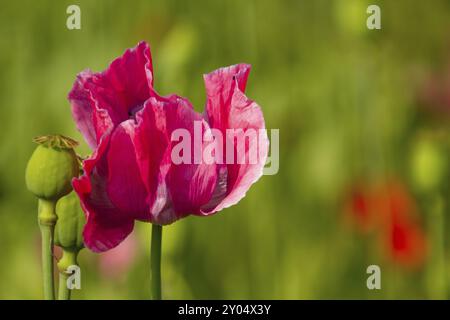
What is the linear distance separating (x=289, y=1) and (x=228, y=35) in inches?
3.9

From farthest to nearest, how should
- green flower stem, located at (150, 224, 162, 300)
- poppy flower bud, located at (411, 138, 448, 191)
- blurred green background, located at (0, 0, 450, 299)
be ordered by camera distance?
blurred green background, located at (0, 0, 450, 299), poppy flower bud, located at (411, 138, 448, 191), green flower stem, located at (150, 224, 162, 300)

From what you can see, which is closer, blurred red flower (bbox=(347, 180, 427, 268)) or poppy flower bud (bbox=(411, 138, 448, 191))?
poppy flower bud (bbox=(411, 138, 448, 191))

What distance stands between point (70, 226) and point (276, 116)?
534 millimetres

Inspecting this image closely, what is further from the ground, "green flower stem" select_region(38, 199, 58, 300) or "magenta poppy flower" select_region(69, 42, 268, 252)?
"magenta poppy flower" select_region(69, 42, 268, 252)

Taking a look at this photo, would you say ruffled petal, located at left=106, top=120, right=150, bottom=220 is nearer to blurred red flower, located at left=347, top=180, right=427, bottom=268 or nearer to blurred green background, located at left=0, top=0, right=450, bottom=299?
blurred green background, located at left=0, top=0, right=450, bottom=299

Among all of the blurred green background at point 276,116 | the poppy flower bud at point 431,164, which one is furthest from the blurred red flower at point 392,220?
the poppy flower bud at point 431,164

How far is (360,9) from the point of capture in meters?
0.88

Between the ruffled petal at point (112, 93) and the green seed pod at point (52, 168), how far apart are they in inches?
0.7

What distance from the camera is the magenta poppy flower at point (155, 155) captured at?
0.47 metres

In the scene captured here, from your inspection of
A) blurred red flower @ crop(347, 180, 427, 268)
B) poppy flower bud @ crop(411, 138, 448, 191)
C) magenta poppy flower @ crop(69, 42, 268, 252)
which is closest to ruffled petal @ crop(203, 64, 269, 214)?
magenta poppy flower @ crop(69, 42, 268, 252)

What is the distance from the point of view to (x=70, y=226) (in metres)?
0.49

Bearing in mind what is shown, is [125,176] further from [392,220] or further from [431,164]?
[392,220]

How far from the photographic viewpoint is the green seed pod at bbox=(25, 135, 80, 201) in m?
0.47
